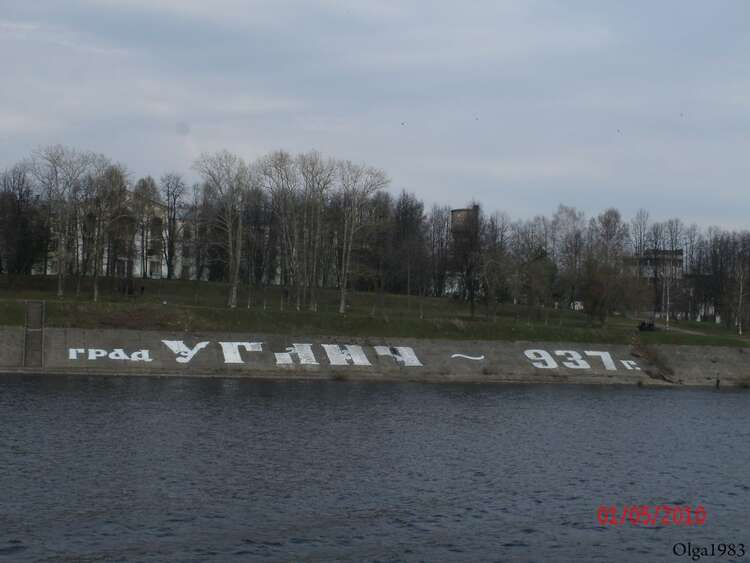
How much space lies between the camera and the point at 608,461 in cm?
3688

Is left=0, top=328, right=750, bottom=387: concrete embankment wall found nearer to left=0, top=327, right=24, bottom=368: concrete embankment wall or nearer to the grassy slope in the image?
left=0, top=327, right=24, bottom=368: concrete embankment wall

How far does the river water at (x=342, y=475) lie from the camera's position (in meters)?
23.4

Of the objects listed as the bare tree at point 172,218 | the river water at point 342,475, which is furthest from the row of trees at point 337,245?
the river water at point 342,475

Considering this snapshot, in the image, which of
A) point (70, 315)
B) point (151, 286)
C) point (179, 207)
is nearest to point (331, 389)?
point (70, 315)

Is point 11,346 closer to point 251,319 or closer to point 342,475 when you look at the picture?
point 251,319

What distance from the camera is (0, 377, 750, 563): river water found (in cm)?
2344

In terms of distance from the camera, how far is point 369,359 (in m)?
67.9

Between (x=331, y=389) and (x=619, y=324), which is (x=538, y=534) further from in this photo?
(x=619, y=324)

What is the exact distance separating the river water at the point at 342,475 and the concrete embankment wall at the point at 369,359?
7.90m

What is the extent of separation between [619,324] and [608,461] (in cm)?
7260

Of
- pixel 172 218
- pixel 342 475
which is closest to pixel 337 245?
pixel 172 218
